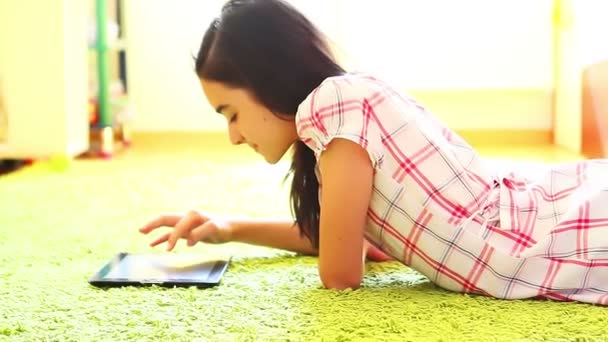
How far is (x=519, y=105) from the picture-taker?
8.77ft

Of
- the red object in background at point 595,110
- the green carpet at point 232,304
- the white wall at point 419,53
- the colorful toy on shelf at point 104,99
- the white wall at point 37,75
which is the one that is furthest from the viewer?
the white wall at point 419,53

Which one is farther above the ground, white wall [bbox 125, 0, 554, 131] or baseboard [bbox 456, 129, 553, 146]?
white wall [bbox 125, 0, 554, 131]

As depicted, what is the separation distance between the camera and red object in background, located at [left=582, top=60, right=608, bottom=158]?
173cm

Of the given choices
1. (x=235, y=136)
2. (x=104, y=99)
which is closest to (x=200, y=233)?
(x=235, y=136)

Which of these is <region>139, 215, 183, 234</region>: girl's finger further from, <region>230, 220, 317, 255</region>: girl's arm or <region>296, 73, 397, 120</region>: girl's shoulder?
<region>296, 73, 397, 120</region>: girl's shoulder

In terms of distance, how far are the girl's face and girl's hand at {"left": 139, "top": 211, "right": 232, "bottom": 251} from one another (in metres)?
0.14

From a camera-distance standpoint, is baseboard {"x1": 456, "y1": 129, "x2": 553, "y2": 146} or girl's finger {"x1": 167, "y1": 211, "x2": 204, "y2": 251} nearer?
girl's finger {"x1": 167, "y1": 211, "x2": 204, "y2": 251}

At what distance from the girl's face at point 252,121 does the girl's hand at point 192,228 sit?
136 millimetres

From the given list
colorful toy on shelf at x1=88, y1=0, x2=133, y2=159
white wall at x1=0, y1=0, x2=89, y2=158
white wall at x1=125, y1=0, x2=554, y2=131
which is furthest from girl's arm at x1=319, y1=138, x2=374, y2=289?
white wall at x1=125, y1=0, x2=554, y2=131

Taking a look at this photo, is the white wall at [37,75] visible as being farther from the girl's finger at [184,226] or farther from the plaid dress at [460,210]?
the plaid dress at [460,210]

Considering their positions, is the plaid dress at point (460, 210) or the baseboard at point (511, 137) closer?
the plaid dress at point (460, 210)

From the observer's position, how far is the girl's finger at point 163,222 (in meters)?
1.01

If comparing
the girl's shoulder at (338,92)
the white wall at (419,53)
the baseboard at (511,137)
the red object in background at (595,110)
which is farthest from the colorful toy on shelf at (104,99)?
the girl's shoulder at (338,92)

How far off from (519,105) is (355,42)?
0.58m
